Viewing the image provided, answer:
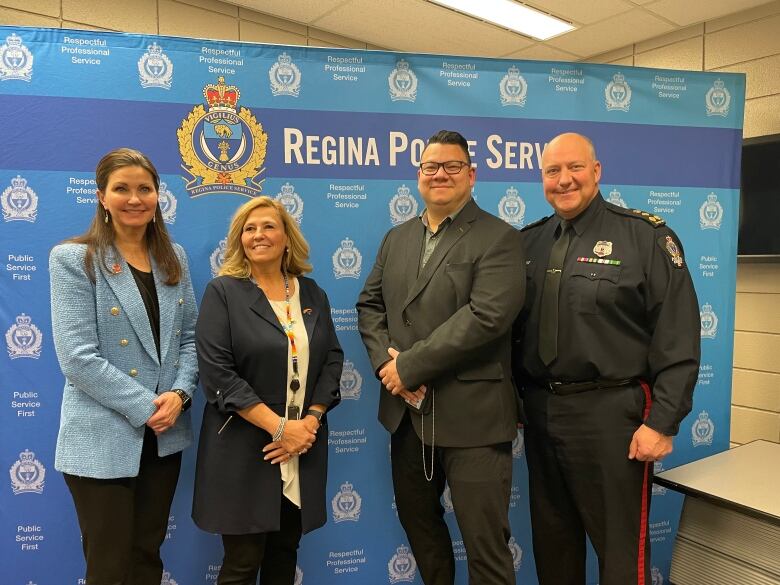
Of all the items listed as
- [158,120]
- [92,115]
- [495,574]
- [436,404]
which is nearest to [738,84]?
[436,404]

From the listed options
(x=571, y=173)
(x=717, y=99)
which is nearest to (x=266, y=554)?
(x=571, y=173)

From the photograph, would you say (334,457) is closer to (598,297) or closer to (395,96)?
(598,297)

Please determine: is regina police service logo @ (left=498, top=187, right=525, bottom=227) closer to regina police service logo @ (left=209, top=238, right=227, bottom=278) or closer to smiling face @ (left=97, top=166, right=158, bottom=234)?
regina police service logo @ (left=209, top=238, right=227, bottom=278)

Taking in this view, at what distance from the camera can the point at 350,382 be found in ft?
7.99

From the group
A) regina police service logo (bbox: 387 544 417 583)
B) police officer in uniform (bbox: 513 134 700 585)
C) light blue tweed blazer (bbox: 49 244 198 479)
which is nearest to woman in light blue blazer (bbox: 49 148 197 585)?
light blue tweed blazer (bbox: 49 244 198 479)

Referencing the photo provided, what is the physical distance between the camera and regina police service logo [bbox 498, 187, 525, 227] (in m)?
2.55

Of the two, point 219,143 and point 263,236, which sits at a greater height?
point 219,143

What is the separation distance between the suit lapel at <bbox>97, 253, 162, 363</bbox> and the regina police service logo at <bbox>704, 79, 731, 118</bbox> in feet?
8.89

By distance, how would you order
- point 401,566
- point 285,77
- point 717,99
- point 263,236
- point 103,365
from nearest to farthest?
point 103,365 < point 263,236 < point 285,77 < point 401,566 < point 717,99

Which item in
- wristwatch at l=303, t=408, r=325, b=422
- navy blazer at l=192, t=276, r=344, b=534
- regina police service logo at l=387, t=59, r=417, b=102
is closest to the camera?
navy blazer at l=192, t=276, r=344, b=534

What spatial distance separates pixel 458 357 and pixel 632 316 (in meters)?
0.62

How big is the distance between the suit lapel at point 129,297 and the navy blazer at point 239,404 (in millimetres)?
154

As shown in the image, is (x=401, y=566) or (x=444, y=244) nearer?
(x=444, y=244)

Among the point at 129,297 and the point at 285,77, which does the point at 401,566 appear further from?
the point at 285,77
